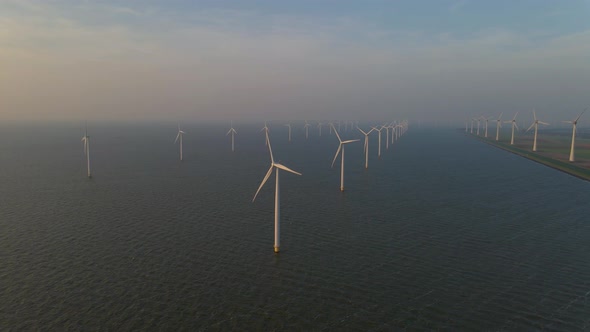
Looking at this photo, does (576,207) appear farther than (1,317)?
Yes

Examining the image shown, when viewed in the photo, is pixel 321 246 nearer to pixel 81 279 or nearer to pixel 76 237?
pixel 81 279

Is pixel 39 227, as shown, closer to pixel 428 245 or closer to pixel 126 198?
pixel 126 198

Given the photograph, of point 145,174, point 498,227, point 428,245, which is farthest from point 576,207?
A: point 145,174

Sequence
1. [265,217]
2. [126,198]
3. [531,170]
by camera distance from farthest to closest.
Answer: [531,170], [126,198], [265,217]

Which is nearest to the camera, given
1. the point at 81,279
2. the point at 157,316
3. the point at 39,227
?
the point at 157,316

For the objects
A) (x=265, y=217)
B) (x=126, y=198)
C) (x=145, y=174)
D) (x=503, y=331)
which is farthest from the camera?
(x=145, y=174)

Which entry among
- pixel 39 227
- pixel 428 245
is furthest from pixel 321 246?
pixel 39 227
